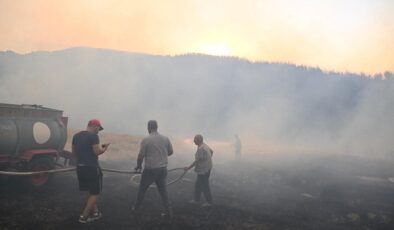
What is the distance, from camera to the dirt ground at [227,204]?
777 cm

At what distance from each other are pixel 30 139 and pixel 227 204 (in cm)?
590

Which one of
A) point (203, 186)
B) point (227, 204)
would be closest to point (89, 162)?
point (203, 186)

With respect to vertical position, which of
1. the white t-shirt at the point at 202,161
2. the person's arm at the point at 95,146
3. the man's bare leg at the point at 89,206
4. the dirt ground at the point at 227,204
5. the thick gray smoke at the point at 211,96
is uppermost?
the thick gray smoke at the point at 211,96

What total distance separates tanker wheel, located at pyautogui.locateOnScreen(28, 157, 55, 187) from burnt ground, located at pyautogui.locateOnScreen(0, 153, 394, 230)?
0.26 m

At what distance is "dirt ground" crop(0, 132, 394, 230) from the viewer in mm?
7770

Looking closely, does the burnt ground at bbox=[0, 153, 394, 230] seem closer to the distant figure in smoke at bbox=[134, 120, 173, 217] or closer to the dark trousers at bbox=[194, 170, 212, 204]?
the dark trousers at bbox=[194, 170, 212, 204]

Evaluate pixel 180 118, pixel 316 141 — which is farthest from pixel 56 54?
pixel 316 141

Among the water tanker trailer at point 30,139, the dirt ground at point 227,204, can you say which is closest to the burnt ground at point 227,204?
the dirt ground at point 227,204

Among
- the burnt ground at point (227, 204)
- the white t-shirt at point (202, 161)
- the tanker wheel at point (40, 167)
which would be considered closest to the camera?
the burnt ground at point (227, 204)

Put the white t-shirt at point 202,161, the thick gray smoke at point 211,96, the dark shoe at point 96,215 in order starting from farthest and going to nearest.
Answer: the thick gray smoke at point 211,96
the white t-shirt at point 202,161
the dark shoe at point 96,215

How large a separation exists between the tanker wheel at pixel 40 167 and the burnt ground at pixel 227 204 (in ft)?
0.85

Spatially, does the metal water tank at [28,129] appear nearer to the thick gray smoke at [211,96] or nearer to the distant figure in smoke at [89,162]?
the distant figure in smoke at [89,162]

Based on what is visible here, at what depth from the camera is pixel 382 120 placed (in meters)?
40.2

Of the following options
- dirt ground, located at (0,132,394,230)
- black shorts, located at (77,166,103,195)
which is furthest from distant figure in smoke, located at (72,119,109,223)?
dirt ground, located at (0,132,394,230)
